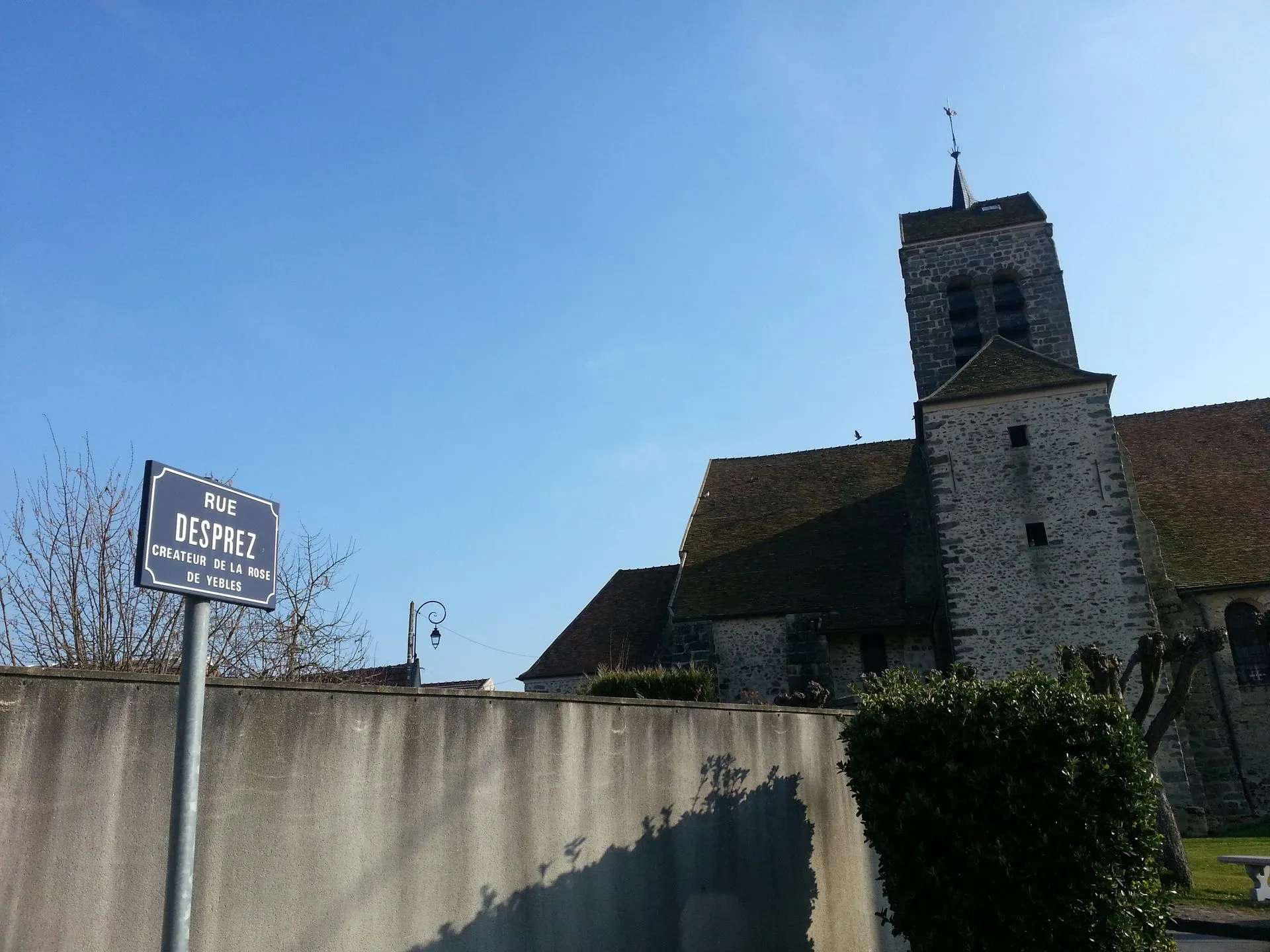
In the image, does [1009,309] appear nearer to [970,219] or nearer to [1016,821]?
[970,219]

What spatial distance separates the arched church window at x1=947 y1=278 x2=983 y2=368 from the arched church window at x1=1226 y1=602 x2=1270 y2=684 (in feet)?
26.6

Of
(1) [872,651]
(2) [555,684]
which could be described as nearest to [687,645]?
(2) [555,684]

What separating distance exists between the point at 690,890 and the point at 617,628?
49.6 feet

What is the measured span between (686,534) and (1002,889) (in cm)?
1632

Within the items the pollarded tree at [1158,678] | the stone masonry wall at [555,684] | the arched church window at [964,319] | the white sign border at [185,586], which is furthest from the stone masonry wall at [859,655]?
the white sign border at [185,586]

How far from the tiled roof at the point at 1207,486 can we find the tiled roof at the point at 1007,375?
3.01 metres

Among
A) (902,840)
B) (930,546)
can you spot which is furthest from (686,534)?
(902,840)

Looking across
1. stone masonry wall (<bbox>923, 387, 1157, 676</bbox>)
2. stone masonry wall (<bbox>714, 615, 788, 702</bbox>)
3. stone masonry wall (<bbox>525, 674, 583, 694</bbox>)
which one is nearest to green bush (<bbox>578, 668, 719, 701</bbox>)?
stone masonry wall (<bbox>714, 615, 788, 702</bbox>)

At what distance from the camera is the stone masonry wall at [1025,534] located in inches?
643

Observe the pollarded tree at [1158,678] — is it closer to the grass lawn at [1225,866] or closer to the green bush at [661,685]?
the grass lawn at [1225,866]

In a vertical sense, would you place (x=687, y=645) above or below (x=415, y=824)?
above

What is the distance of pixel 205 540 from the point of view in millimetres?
2637

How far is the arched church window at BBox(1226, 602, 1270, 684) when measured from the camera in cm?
1612

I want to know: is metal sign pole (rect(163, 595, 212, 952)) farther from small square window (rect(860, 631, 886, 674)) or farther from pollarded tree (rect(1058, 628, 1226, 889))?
small square window (rect(860, 631, 886, 674))
